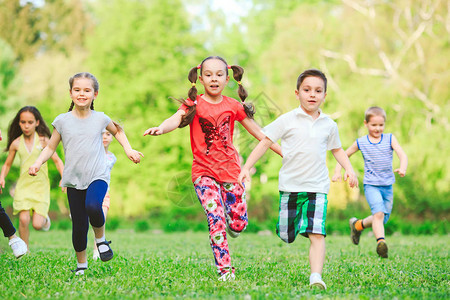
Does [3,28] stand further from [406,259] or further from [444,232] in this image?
[406,259]

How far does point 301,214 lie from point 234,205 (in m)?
0.80

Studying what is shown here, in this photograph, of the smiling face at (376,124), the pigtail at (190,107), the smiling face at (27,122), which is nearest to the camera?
the pigtail at (190,107)

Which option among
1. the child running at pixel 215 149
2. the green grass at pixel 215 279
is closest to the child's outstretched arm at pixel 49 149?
the green grass at pixel 215 279

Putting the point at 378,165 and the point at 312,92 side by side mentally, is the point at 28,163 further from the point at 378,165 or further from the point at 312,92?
the point at 378,165

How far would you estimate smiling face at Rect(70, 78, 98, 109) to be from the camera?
5.71 m

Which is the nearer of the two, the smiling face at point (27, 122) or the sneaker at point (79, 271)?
the sneaker at point (79, 271)

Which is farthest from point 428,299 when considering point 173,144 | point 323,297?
point 173,144

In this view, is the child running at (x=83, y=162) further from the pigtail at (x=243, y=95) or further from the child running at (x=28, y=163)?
the child running at (x=28, y=163)

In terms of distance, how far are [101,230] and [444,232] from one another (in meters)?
12.8

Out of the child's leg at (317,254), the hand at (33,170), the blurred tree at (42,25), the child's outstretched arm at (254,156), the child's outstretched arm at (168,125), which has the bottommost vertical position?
the child's leg at (317,254)

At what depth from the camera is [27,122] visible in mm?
8172

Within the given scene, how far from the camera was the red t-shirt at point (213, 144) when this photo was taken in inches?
223

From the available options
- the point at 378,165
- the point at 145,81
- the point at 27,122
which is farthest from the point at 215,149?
the point at 145,81

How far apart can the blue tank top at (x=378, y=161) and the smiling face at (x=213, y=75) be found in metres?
3.42
